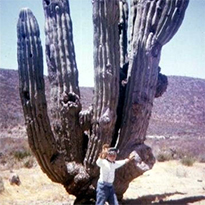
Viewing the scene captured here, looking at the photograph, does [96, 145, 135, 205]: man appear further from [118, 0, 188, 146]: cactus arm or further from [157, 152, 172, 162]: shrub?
[157, 152, 172, 162]: shrub

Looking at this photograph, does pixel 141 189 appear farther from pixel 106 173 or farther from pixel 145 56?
pixel 106 173

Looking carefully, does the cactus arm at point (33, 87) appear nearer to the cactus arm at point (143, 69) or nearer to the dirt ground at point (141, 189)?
the cactus arm at point (143, 69)

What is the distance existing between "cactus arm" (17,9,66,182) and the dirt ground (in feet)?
7.18

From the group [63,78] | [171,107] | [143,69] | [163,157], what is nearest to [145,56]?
[143,69]

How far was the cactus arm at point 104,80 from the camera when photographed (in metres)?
7.89

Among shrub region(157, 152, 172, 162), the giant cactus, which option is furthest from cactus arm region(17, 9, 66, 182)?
shrub region(157, 152, 172, 162)

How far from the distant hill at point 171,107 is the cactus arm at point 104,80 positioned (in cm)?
2568

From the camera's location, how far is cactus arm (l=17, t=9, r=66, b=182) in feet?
25.3

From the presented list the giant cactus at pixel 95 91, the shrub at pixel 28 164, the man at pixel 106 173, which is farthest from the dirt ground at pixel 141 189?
the man at pixel 106 173

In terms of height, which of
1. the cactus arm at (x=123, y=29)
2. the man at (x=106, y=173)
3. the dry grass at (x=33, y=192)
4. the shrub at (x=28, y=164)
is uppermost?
the cactus arm at (x=123, y=29)

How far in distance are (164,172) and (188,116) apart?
27.7m

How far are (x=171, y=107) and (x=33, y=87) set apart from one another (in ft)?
126

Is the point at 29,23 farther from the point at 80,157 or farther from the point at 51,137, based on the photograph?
the point at 80,157

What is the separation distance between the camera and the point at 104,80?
798 centimetres
